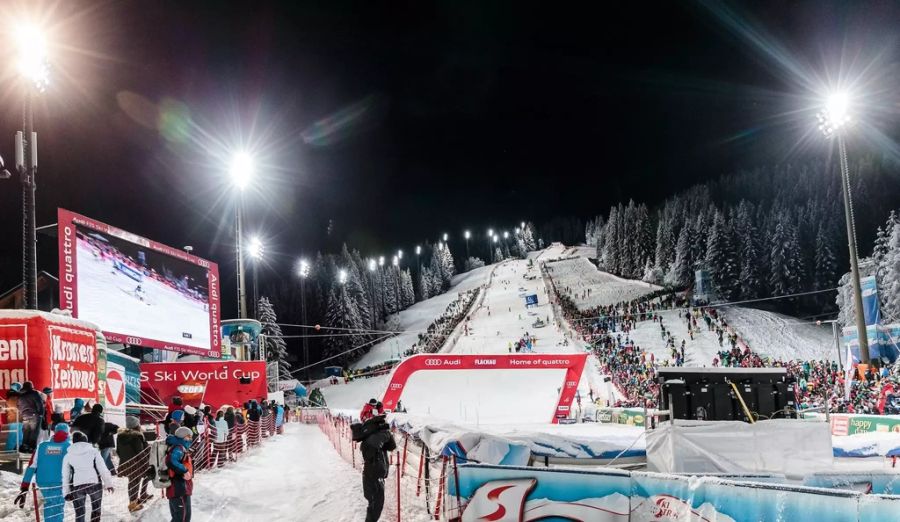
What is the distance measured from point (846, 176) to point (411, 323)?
84.1 meters

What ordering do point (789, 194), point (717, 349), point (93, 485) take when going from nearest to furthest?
point (93, 485) → point (717, 349) → point (789, 194)

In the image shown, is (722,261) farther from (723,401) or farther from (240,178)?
(723,401)

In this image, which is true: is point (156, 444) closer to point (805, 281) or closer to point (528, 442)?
point (528, 442)

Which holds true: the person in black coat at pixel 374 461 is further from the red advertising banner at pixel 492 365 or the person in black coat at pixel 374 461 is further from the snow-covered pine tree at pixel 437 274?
the snow-covered pine tree at pixel 437 274

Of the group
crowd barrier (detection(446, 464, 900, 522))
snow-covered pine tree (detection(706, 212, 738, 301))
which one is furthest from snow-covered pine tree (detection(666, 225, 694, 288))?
crowd barrier (detection(446, 464, 900, 522))

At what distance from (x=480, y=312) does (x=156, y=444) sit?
232 feet

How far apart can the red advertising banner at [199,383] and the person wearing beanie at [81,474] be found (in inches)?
791

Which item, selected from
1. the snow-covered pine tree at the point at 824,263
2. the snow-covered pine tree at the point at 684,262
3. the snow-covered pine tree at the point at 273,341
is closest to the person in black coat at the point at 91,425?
the snow-covered pine tree at the point at 273,341

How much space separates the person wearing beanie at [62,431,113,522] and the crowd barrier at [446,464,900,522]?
4397 mm

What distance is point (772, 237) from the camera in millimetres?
77875

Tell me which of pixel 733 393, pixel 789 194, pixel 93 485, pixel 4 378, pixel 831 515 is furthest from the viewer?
pixel 789 194

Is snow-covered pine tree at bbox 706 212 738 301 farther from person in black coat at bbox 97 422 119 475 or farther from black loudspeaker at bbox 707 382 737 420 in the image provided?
person in black coat at bbox 97 422 119 475

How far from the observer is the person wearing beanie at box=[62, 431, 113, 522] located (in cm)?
782

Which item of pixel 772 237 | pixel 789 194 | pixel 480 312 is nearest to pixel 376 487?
pixel 480 312
